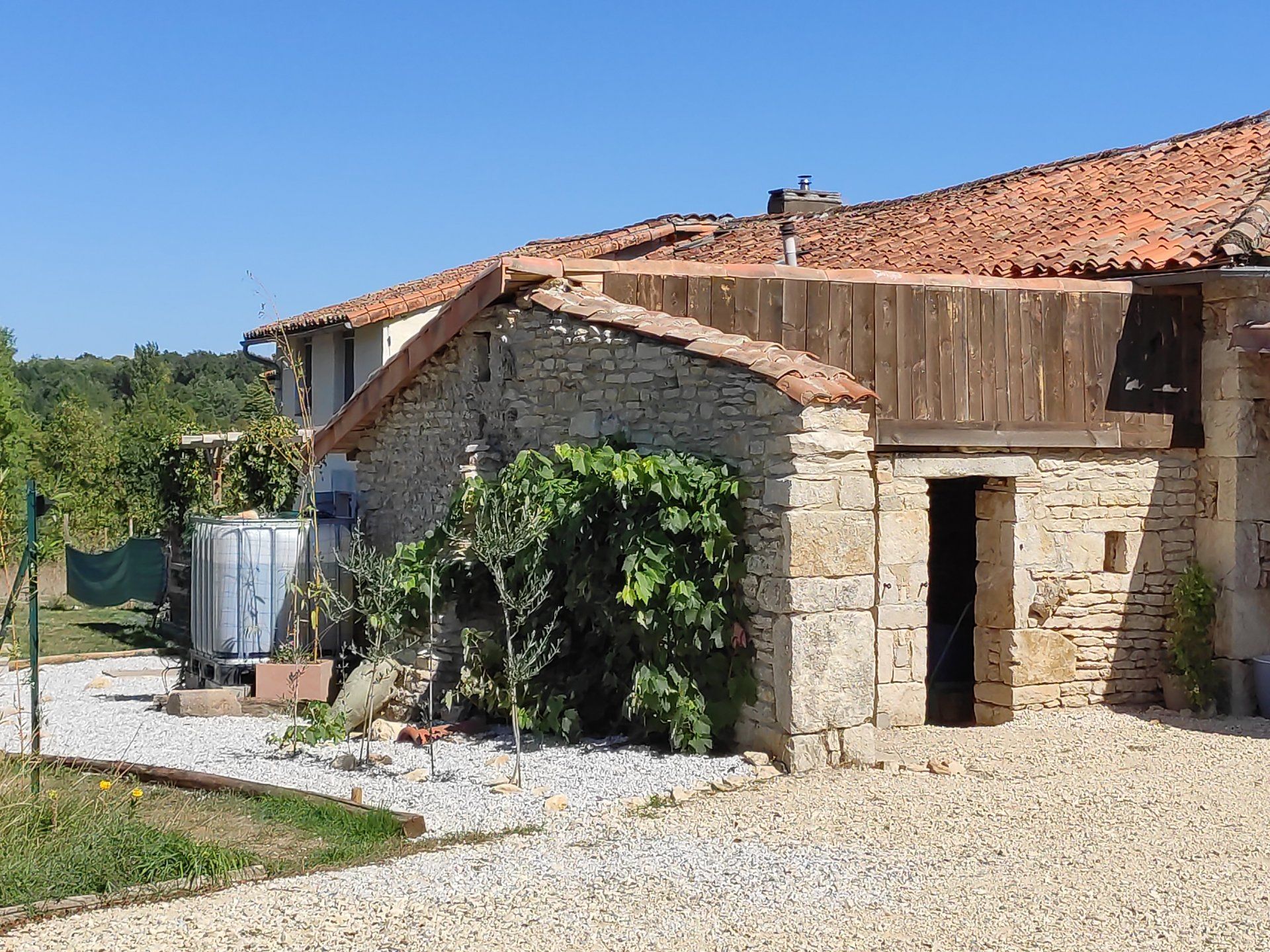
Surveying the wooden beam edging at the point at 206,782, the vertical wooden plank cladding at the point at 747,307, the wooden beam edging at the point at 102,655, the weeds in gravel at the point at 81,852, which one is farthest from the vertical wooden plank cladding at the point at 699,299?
the wooden beam edging at the point at 102,655

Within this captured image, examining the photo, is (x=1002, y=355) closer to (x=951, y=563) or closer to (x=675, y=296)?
(x=675, y=296)

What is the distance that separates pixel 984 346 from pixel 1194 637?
9.36 ft

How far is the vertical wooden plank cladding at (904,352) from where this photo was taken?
30.0 ft

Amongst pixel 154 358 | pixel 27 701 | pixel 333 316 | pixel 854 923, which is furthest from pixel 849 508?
pixel 154 358

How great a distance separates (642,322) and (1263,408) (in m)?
4.97

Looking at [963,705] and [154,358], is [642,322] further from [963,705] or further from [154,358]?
[154,358]

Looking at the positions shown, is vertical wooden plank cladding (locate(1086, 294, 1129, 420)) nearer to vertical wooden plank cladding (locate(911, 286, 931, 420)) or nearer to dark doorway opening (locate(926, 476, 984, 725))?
vertical wooden plank cladding (locate(911, 286, 931, 420))

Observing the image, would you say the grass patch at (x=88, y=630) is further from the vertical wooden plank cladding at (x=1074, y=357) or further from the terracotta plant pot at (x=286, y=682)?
the vertical wooden plank cladding at (x=1074, y=357)

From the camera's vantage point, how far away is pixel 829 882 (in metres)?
6.02

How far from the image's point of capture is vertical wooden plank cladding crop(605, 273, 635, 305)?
385 inches

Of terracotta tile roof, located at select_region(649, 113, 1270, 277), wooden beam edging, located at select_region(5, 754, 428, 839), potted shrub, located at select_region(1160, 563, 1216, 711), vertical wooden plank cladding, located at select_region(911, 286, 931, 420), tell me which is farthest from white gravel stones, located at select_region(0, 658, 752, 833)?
terracotta tile roof, located at select_region(649, 113, 1270, 277)

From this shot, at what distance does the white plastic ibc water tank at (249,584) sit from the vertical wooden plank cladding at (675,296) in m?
3.89

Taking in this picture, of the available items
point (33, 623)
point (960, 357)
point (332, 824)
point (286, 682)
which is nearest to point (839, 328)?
point (960, 357)

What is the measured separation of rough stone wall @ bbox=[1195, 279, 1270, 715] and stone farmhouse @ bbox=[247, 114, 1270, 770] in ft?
0.06
